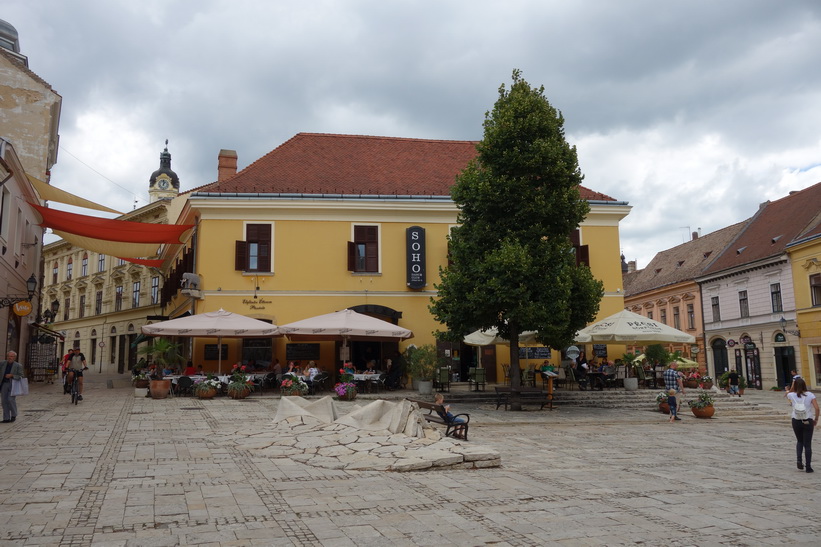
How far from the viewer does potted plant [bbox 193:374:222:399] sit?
18.4 metres

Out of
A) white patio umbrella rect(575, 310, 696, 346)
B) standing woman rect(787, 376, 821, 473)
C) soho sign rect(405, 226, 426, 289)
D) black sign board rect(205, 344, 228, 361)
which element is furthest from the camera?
soho sign rect(405, 226, 426, 289)

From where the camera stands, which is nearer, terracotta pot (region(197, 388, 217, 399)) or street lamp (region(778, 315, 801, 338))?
terracotta pot (region(197, 388, 217, 399))

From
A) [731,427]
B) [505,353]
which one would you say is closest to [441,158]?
[505,353]

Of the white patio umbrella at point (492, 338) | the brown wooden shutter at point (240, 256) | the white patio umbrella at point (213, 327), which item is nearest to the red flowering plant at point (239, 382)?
the white patio umbrella at point (213, 327)

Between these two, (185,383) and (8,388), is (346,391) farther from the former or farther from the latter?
(8,388)

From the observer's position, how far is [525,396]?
20.5 metres

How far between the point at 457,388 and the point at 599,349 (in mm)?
6229

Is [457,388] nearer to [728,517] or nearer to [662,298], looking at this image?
[728,517]

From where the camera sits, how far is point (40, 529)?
19.5 feet

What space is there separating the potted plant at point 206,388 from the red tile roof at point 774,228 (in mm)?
29884

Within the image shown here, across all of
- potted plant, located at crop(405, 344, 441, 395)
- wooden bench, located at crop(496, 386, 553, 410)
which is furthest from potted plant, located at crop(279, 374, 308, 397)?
wooden bench, located at crop(496, 386, 553, 410)

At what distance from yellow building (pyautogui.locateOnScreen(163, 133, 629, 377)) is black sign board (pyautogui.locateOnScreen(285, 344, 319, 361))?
0.12 feet

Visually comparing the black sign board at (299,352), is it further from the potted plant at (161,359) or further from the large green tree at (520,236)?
the large green tree at (520,236)

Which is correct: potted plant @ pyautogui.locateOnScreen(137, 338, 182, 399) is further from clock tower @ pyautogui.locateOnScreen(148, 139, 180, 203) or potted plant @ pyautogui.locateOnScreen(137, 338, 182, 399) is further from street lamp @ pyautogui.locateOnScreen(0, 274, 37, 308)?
clock tower @ pyautogui.locateOnScreen(148, 139, 180, 203)
